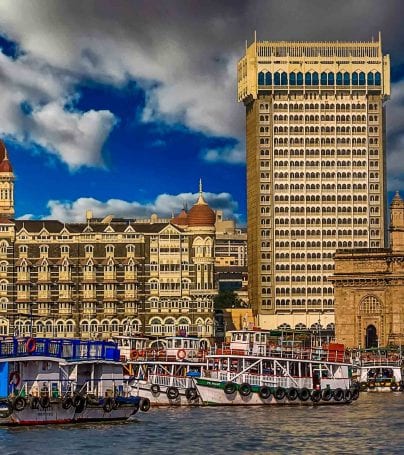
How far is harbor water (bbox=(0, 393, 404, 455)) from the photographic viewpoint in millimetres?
81438

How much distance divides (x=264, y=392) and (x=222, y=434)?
23.8m

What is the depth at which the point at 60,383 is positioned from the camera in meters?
92.5

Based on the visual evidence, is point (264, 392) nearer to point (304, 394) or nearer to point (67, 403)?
point (304, 394)

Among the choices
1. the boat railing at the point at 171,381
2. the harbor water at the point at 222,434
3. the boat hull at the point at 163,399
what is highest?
the boat railing at the point at 171,381

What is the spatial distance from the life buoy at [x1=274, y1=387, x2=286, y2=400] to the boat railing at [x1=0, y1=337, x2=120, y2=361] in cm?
2019

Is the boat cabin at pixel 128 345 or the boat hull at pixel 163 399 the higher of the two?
the boat cabin at pixel 128 345

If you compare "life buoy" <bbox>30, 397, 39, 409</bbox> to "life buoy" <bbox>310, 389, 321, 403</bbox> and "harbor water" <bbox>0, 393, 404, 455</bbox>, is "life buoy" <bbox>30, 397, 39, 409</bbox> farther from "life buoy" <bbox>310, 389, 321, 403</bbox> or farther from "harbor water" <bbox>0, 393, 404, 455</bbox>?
"life buoy" <bbox>310, 389, 321, 403</bbox>

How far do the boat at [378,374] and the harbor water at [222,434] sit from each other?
38.0 meters

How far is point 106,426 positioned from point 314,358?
109ft

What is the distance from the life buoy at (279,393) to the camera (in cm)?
11369

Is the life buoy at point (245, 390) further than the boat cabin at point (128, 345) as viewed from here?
No

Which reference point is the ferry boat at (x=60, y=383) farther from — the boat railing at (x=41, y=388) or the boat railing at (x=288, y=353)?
the boat railing at (x=288, y=353)

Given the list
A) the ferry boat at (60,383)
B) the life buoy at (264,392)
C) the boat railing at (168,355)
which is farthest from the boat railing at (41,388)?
the boat railing at (168,355)

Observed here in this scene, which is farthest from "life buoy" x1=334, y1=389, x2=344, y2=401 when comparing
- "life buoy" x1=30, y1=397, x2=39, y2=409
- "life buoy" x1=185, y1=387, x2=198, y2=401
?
"life buoy" x1=30, y1=397, x2=39, y2=409
